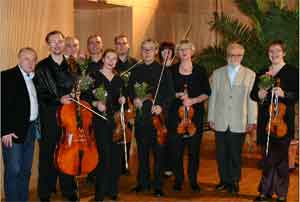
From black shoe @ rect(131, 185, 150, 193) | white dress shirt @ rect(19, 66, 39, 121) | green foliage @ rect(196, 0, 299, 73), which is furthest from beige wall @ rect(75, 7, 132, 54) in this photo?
white dress shirt @ rect(19, 66, 39, 121)

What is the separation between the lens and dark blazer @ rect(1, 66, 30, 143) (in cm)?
411

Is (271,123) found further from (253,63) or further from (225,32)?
(225,32)

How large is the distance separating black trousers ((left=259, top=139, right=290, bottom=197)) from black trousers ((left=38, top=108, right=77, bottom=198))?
1628 mm

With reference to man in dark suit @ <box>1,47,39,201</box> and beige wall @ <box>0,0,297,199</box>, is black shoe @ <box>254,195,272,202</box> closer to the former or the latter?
man in dark suit @ <box>1,47,39,201</box>

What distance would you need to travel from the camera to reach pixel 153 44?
482 cm

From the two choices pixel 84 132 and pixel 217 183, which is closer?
pixel 84 132

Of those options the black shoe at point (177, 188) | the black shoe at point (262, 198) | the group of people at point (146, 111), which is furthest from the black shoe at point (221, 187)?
the black shoe at point (262, 198)

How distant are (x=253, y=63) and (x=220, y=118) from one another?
1787mm

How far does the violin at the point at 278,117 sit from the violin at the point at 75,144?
1430 millimetres

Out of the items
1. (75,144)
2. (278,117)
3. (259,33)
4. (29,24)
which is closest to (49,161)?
(75,144)

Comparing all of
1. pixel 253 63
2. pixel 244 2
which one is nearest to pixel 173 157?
pixel 253 63

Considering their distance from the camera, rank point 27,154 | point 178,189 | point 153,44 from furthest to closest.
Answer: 1. point 178,189
2. point 153,44
3. point 27,154

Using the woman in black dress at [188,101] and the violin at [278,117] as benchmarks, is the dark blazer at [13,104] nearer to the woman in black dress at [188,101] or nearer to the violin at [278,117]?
the woman in black dress at [188,101]

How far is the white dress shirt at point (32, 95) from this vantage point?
422 cm
